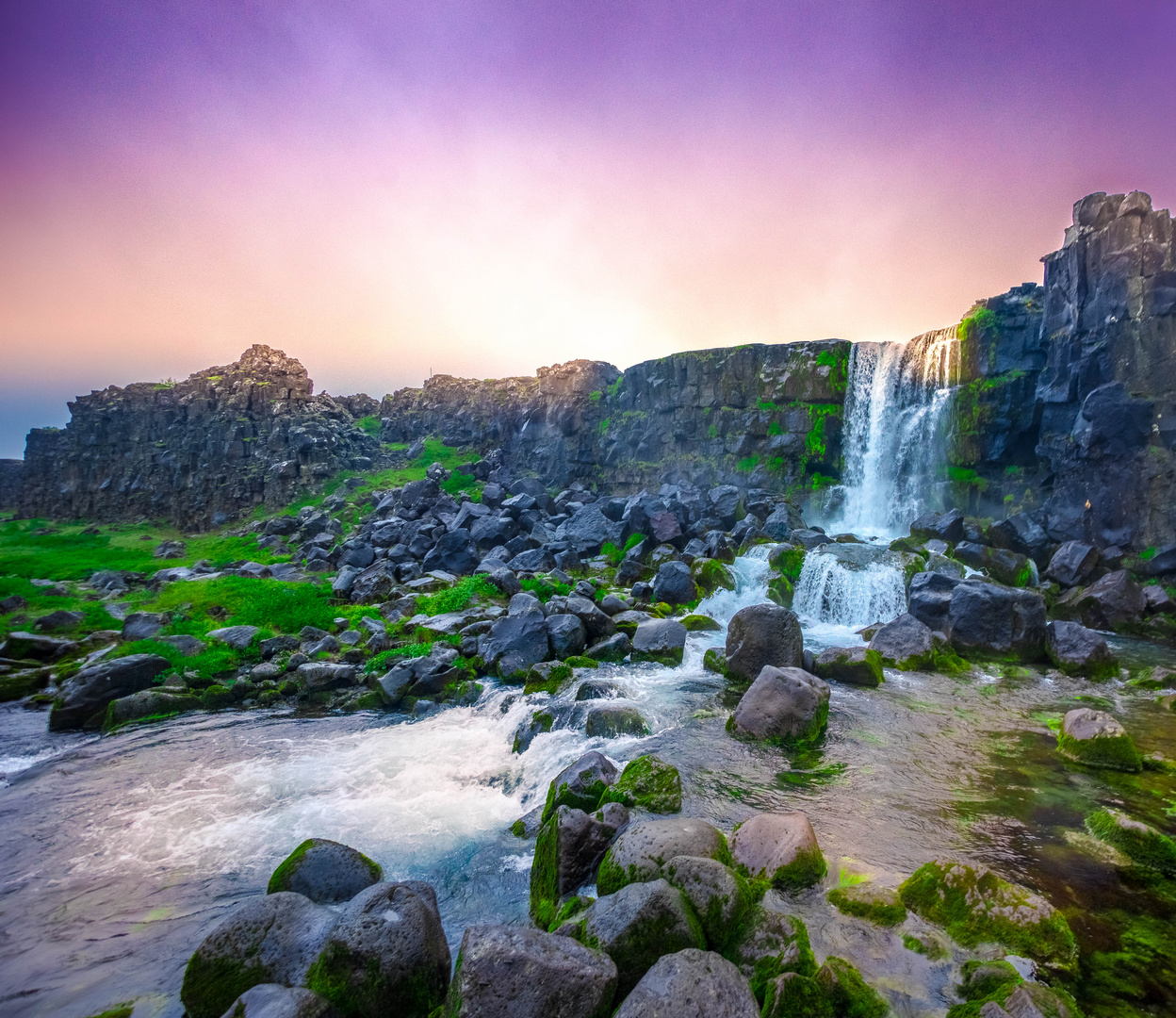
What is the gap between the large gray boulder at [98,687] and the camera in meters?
11.5

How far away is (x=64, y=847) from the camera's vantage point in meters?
7.77

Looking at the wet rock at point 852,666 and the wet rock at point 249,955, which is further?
the wet rock at point 852,666

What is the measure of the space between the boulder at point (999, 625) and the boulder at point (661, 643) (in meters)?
7.41

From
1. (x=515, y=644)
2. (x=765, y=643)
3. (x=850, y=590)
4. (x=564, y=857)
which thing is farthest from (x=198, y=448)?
(x=564, y=857)

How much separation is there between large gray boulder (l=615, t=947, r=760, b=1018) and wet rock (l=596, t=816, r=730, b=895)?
1.30 metres

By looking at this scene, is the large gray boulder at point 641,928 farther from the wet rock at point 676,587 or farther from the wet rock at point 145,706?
the wet rock at point 676,587

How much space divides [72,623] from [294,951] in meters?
18.2

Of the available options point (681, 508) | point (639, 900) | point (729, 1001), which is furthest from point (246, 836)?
point (681, 508)

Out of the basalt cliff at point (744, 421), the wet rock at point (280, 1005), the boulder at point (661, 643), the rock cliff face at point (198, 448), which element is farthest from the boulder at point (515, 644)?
the rock cliff face at point (198, 448)

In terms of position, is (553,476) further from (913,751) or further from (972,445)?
(913,751)

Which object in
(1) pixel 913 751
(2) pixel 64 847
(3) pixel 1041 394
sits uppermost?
(3) pixel 1041 394

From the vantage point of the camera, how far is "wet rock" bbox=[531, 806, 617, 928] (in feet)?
20.3

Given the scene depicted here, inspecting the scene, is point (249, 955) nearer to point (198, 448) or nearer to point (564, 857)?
point (564, 857)

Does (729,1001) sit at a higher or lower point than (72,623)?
higher
